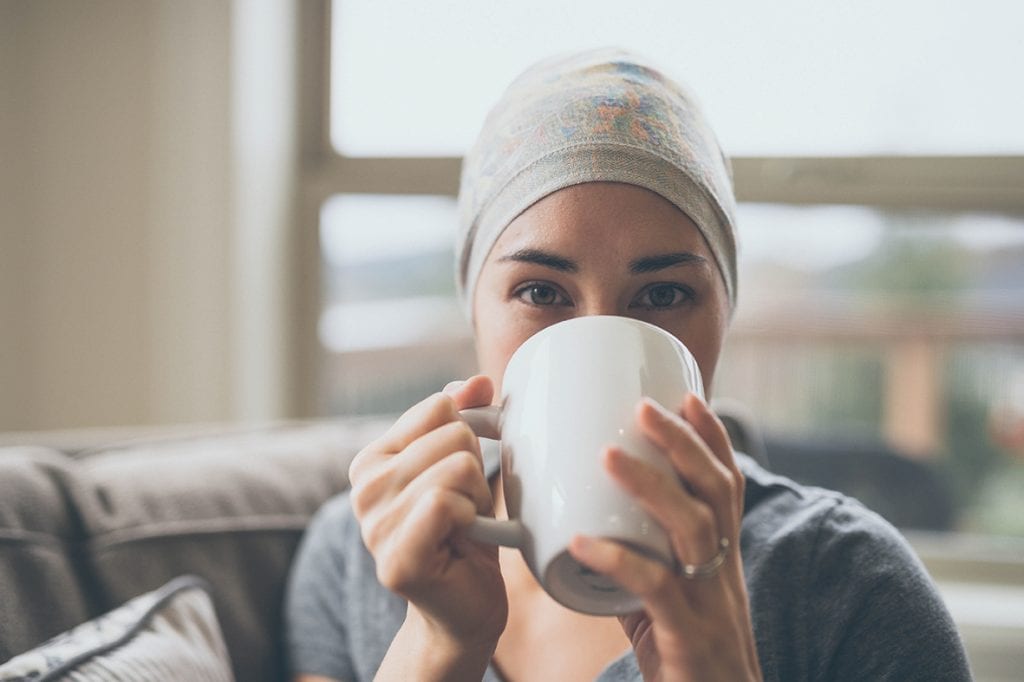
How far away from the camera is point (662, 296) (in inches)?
33.5

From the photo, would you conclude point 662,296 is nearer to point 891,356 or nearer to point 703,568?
point 703,568

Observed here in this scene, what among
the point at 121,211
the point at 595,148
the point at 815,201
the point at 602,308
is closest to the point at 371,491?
the point at 602,308

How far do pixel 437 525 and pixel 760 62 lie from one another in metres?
1.45

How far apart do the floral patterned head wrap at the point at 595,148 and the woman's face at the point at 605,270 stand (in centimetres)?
2

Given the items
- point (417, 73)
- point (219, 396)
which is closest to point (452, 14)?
point (417, 73)

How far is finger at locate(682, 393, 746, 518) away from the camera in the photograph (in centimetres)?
60

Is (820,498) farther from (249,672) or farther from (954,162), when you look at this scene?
(954,162)

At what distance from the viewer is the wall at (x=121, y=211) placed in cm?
165

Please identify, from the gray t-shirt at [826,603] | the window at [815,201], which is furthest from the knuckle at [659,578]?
the window at [815,201]

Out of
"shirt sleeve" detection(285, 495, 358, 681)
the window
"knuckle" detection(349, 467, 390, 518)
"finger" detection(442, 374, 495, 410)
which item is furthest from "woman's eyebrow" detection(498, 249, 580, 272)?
the window

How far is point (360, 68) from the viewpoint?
1.89 m

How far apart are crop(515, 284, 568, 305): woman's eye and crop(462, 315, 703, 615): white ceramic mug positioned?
0.21 m

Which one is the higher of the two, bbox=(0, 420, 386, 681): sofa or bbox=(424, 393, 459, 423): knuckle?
bbox=(424, 393, 459, 423): knuckle

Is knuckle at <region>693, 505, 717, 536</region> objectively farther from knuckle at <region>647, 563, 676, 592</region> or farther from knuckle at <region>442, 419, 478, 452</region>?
knuckle at <region>442, 419, 478, 452</region>
